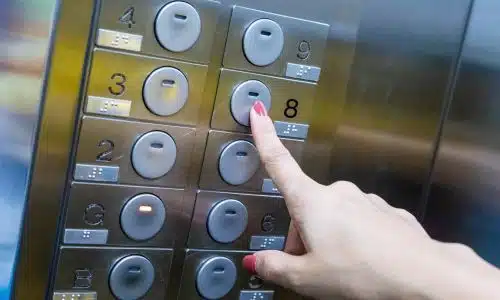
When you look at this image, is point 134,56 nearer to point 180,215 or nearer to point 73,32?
point 73,32

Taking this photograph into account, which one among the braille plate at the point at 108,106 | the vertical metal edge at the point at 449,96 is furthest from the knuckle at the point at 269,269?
the vertical metal edge at the point at 449,96

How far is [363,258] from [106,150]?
0.92 feet

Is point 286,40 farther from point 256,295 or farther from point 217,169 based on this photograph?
point 256,295

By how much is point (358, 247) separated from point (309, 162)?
23 centimetres

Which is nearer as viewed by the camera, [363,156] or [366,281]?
[366,281]

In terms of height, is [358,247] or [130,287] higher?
[358,247]

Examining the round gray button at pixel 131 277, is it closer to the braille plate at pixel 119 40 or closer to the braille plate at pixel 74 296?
the braille plate at pixel 74 296

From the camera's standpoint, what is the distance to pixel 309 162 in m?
0.81

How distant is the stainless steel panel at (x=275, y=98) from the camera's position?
0.72 metres

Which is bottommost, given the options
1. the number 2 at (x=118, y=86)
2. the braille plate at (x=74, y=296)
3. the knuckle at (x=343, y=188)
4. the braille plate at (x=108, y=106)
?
the braille plate at (x=74, y=296)

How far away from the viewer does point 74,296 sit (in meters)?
0.71

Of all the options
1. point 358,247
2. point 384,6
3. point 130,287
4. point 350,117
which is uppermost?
point 384,6

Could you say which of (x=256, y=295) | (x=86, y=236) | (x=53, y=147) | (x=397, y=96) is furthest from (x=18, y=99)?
(x=397, y=96)

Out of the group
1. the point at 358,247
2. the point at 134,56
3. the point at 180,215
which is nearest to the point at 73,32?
the point at 134,56
